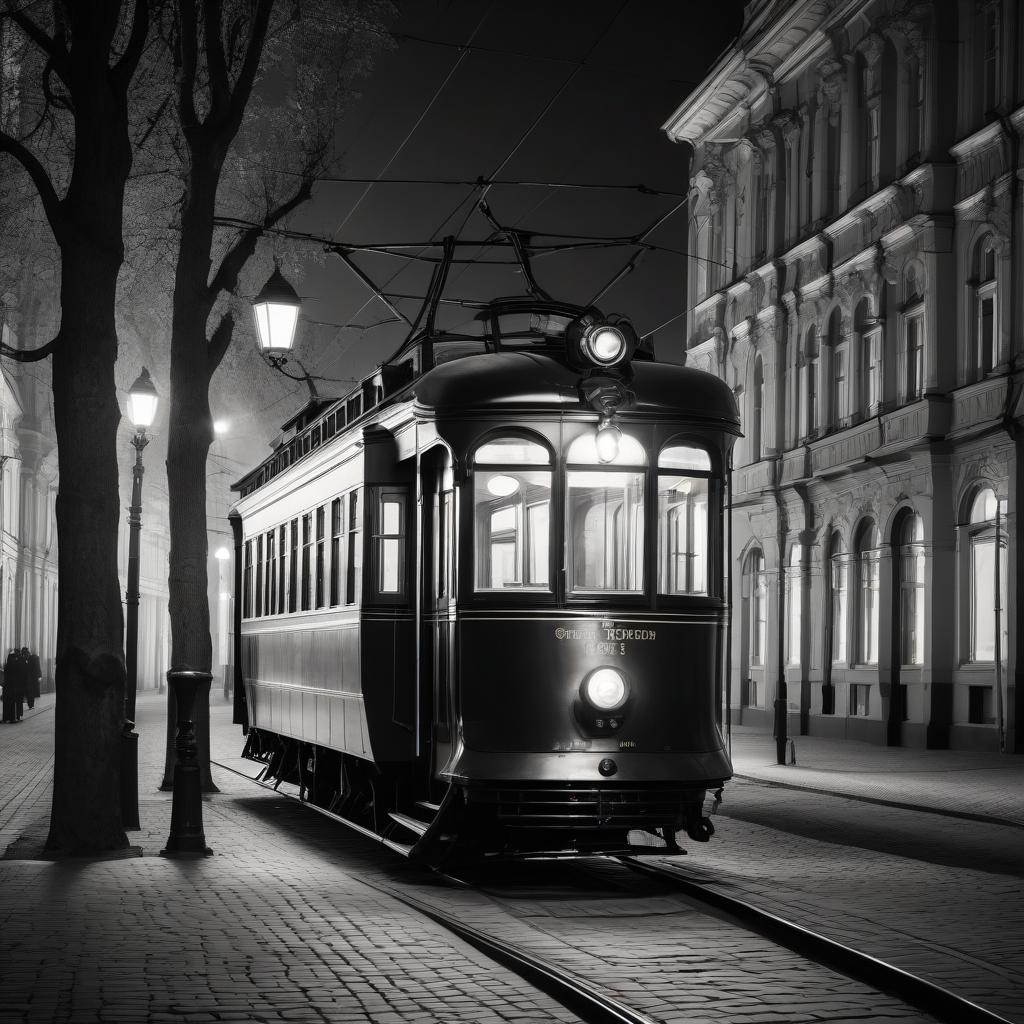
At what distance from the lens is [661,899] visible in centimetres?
1028

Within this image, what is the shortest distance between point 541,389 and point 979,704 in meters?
18.6

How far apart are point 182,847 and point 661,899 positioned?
3615mm

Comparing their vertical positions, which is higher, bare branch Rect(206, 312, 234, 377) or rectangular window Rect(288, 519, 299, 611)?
bare branch Rect(206, 312, 234, 377)

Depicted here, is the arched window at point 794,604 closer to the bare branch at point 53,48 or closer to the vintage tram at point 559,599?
the vintage tram at point 559,599

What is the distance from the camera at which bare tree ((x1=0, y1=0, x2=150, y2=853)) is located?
11875 millimetres

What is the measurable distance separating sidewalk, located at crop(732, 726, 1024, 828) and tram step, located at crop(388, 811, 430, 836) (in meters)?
6.27

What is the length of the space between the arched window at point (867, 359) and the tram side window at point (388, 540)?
20154 millimetres

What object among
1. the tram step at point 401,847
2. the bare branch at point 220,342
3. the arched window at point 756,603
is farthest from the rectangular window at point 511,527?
the arched window at point 756,603

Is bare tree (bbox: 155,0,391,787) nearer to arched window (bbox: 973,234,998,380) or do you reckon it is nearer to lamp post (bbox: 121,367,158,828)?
lamp post (bbox: 121,367,158,828)

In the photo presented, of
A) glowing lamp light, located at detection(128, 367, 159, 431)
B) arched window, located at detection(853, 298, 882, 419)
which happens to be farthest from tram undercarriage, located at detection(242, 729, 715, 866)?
arched window, located at detection(853, 298, 882, 419)

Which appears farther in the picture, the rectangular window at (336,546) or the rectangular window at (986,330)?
the rectangular window at (986,330)

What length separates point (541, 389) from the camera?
35.9 feet

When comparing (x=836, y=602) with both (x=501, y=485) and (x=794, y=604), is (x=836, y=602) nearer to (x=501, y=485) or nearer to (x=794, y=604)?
(x=794, y=604)

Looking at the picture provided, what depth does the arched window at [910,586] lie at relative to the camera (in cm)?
2938
